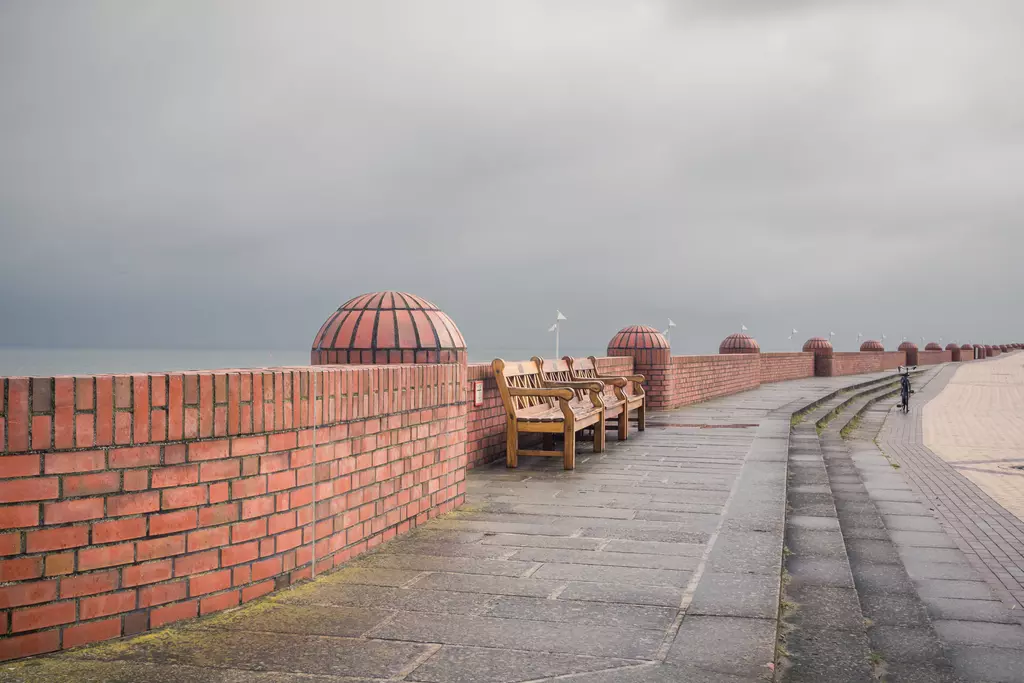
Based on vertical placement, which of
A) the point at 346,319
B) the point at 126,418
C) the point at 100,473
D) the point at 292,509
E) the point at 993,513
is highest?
the point at 346,319

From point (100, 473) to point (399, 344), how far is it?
329cm

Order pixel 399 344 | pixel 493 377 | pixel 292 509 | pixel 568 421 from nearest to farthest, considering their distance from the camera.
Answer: pixel 292 509
pixel 399 344
pixel 568 421
pixel 493 377

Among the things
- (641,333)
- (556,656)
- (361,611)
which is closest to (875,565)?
(556,656)

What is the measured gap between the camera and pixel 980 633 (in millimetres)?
3832

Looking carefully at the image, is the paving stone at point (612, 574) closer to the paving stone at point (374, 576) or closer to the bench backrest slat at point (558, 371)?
the paving stone at point (374, 576)

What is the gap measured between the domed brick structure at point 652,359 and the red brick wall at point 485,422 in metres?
6.70

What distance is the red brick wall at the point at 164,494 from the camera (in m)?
3.04

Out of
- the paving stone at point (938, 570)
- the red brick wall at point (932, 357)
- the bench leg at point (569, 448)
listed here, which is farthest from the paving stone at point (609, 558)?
the red brick wall at point (932, 357)

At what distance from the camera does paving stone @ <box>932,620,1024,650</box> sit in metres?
3.67

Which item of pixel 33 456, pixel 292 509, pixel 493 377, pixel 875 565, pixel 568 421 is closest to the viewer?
pixel 33 456

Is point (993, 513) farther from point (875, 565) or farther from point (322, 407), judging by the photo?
point (322, 407)

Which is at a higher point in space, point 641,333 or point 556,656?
point 641,333

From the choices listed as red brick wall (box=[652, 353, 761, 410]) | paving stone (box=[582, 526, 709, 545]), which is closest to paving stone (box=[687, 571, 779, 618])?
paving stone (box=[582, 526, 709, 545])

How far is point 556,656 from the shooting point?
3.05 m
